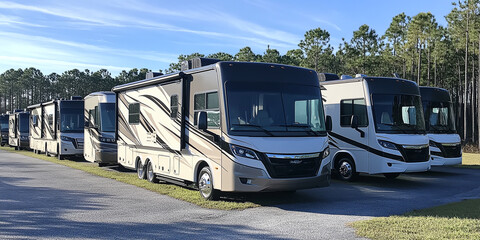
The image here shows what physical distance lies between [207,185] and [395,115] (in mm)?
5797

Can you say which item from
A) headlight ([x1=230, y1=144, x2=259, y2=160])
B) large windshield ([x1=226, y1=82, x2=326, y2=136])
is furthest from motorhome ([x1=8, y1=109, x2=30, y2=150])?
headlight ([x1=230, y1=144, x2=259, y2=160])

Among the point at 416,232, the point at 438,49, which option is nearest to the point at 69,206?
the point at 416,232

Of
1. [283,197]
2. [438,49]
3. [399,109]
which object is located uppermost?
[438,49]

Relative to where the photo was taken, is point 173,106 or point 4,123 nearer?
point 173,106

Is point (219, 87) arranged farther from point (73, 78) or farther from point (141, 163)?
point (73, 78)

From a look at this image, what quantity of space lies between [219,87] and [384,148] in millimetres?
5339

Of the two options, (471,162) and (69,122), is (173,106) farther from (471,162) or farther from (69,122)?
(471,162)

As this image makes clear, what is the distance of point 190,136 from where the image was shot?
386 inches

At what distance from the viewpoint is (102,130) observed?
1608cm

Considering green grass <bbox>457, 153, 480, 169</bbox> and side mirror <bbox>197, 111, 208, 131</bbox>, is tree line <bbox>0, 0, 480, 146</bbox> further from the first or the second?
side mirror <bbox>197, 111, 208, 131</bbox>

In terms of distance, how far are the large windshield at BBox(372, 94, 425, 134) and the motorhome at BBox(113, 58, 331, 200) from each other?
10.5 feet

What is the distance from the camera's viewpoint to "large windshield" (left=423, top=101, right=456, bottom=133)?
49.6 ft

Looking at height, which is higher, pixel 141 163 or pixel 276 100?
pixel 276 100

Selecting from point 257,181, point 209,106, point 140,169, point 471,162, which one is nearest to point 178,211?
point 257,181
